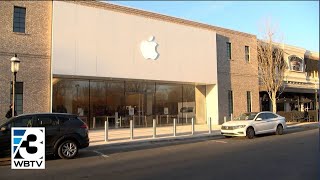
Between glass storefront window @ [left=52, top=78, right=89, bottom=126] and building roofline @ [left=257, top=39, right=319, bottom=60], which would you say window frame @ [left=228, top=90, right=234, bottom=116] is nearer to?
building roofline @ [left=257, top=39, right=319, bottom=60]

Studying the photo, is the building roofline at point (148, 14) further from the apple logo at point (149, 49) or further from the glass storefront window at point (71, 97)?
the glass storefront window at point (71, 97)

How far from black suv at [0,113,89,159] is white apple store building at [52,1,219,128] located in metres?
8.84

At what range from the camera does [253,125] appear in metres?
19.6

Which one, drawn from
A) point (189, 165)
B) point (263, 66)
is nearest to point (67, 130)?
point (189, 165)

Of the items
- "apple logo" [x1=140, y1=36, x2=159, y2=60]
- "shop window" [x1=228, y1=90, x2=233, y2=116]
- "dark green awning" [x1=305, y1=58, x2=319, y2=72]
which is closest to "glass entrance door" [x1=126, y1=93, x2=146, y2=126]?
"apple logo" [x1=140, y1=36, x2=159, y2=60]

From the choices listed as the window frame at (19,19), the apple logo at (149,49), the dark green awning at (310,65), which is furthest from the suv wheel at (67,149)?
the dark green awning at (310,65)

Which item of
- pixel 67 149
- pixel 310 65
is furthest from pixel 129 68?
pixel 310 65

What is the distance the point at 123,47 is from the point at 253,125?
10.2 m

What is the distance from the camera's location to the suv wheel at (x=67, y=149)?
1257 cm

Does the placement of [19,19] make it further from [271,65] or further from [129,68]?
[271,65]

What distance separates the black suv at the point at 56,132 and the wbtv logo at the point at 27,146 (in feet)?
0.52

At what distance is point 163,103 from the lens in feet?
92.3

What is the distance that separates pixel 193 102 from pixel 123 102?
756cm

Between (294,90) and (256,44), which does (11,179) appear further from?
(294,90)
